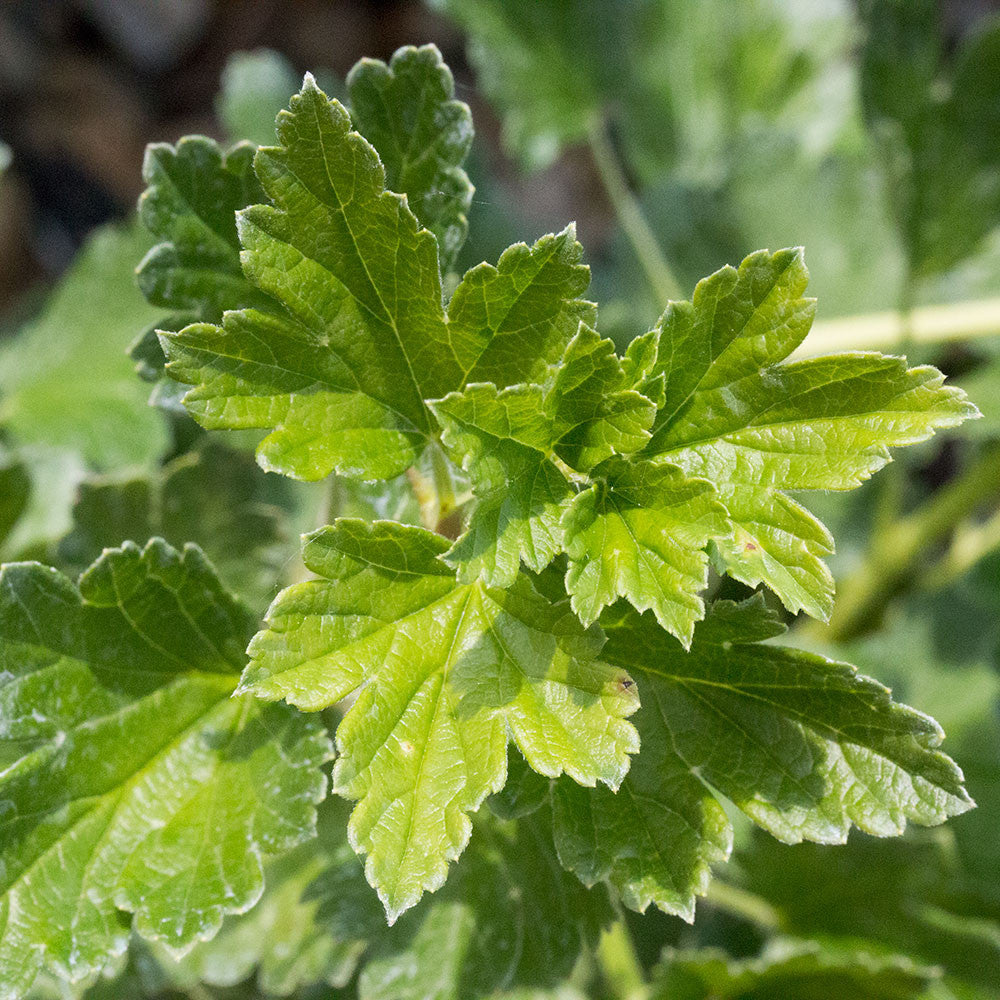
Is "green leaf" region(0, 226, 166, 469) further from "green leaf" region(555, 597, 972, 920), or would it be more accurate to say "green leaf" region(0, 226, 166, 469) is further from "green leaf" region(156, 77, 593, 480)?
"green leaf" region(555, 597, 972, 920)

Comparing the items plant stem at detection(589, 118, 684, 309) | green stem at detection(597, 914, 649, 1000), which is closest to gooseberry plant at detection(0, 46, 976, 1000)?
green stem at detection(597, 914, 649, 1000)

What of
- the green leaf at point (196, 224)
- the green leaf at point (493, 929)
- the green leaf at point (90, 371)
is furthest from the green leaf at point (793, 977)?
the green leaf at point (90, 371)

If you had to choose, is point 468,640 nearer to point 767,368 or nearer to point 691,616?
point 691,616

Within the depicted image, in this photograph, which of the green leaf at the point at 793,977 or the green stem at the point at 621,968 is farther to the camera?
the green stem at the point at 621,968

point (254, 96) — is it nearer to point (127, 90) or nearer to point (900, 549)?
point (127, 90)

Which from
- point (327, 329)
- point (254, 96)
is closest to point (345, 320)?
point (327, 329)

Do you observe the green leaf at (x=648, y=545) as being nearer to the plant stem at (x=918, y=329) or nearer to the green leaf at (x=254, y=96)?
the plant stem at (x=918, y=329)
